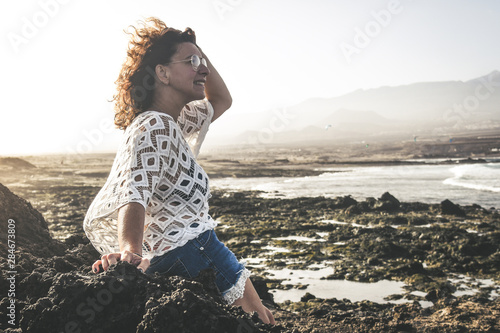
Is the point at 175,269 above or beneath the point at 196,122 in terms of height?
beneath

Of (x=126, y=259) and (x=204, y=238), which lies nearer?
(x=126, y=259)

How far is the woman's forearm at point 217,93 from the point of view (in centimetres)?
256

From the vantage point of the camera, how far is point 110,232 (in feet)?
5.98

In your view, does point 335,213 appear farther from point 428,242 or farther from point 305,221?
point 428,242

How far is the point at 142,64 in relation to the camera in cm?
202

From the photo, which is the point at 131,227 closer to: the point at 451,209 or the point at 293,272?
the point at 293,272

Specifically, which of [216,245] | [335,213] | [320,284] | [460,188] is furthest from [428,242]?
[460,188]

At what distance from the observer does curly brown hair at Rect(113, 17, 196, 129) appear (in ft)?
6.55

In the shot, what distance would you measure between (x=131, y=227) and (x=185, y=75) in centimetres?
85

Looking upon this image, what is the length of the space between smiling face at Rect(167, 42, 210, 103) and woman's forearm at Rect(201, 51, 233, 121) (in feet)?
1.44

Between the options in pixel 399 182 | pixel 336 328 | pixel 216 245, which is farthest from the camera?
pixel 399 182

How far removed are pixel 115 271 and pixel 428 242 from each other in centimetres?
1002

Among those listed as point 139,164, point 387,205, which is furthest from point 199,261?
point 387,205

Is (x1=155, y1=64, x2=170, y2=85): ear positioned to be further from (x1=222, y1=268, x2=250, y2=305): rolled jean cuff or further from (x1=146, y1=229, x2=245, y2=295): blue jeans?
(x1=222, y1=268, x2=250, y2=305): rolled jean cuff
